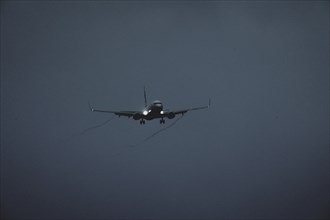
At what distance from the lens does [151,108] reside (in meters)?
72.3

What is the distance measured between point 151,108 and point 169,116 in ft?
18.1

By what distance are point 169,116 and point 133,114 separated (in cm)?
717

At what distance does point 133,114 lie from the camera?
76.2 meters

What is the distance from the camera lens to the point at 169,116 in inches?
3004

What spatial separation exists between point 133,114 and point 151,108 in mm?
5541
